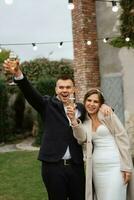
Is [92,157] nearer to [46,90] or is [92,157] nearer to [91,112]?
[91,112]

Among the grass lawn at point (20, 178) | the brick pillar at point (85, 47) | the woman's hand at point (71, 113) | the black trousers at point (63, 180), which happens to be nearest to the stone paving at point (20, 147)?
the grass lawn at point (20, 178)

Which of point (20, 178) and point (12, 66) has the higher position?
point (12, 66)

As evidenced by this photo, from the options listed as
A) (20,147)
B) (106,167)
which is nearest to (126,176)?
(106,167)

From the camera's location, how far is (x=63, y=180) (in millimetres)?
3479

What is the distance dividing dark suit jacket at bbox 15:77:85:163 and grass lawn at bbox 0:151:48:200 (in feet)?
10.2

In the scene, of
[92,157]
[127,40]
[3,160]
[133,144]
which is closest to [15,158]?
[3,160]

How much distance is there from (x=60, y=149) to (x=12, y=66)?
0.74 m

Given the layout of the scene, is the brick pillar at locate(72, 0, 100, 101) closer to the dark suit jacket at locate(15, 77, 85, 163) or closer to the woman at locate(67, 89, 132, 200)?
the woman at locate(67, 89, 132, 200)

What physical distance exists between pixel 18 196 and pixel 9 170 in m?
2.43

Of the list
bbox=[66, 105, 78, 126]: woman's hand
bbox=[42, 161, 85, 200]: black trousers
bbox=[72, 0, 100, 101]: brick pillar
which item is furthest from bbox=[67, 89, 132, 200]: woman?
bbox=[72, 0, 100, 101]: brick pillar

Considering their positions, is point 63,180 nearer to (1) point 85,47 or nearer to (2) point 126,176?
(2) point 126,176

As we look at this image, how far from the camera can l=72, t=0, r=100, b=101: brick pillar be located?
10.9 m

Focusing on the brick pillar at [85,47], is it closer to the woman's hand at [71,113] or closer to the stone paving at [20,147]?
the stone paving at [20,147]

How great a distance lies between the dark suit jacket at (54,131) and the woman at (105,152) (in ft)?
0.65
